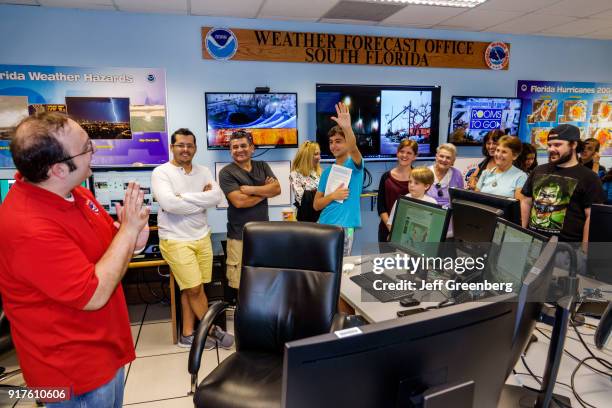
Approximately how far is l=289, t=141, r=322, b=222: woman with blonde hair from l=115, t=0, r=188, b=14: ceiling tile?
71.0 inches

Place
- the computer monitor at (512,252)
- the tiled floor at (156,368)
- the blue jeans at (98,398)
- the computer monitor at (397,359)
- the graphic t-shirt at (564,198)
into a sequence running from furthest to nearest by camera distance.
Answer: the graphic t-shirt at (564,198), the tiled floor at (156,368), the computer monitor at (512,252), the blue jeans at (98,398), the computer monitor at (397,359)

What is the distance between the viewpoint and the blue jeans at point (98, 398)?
1.28 m

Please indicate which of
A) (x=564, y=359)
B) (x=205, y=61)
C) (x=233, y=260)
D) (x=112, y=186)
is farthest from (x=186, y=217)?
(x=564, y=359)

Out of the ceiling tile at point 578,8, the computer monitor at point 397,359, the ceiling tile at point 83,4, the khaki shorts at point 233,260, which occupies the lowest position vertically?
the khaki shorts at point 233,260

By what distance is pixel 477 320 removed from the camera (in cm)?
83

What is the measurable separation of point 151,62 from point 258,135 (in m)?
1.31

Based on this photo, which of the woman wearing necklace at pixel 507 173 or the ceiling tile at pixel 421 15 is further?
the ceiling tile at pixel 421 15

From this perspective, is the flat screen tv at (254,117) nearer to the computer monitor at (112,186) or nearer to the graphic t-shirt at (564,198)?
the computer monitor at (112,186)

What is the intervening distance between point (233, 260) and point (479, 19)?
3.68 metres

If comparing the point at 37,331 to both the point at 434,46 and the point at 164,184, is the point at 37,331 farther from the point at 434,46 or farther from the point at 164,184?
the point at 434,46

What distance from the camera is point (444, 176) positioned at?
3486mm

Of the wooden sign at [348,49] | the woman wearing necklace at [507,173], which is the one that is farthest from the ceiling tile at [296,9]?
the woman wearing necklace at [507,173]

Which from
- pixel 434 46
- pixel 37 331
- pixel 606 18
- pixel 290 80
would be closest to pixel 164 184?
pixel 37 331

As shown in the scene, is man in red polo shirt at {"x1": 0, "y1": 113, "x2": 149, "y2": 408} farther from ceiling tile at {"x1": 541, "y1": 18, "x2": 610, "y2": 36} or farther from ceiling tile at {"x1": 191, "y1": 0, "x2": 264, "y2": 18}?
ceiling tile at {"x1": 541, "y1": 18, "x2": 610, "y2": 36}
